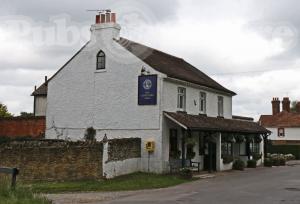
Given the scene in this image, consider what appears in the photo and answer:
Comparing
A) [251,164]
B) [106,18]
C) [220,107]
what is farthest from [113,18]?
[251,164]

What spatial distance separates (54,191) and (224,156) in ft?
49.2

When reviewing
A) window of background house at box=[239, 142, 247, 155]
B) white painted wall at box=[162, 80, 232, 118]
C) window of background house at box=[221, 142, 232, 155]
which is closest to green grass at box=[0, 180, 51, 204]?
white painted wall at box=[162, 80, 232, 118]

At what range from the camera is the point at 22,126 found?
35.9m

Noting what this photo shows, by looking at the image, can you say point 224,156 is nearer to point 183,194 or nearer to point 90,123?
point 90,123

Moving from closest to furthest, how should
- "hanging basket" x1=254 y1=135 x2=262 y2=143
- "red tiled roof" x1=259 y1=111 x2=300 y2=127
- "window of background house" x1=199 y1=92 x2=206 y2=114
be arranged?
1. "window of background house" x1=199 y1=92 x2=206 y2=114
2. "hanging basket" x1=254 y1=135 x2=262 y2=143
3. "red tiled roof" x1=259 y1=111 x2=300 y2=127

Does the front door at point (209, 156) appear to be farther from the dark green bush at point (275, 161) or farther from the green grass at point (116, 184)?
the dark green bush at point (275, 161)

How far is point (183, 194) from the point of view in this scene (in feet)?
59.8

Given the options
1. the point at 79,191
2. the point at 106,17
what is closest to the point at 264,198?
the point at 79,191

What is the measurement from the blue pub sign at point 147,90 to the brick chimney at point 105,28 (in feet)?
11.4

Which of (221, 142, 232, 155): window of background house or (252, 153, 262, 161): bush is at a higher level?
(221, 142, 232, 155): window of background house

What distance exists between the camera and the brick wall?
23.4 meters

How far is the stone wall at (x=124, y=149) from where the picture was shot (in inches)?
948

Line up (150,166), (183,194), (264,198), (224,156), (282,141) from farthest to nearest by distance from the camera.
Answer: (282,141) → (224,156) → (150,166) → (183,194) → (264,198)

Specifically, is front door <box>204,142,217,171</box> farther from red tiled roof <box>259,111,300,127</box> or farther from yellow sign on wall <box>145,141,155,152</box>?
red tiled roof <box>259,111,300,127</box>
